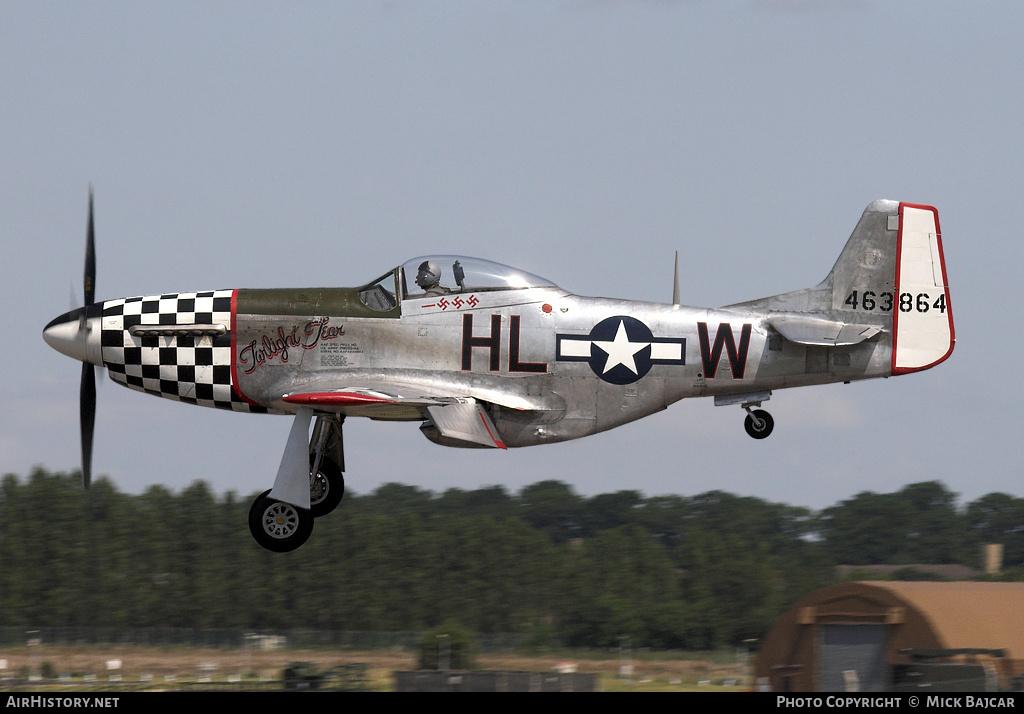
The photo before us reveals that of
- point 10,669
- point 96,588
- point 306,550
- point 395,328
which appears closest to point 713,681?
point 10,669

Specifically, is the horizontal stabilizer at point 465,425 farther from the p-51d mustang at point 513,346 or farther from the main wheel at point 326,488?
the main wheel at point 326,488

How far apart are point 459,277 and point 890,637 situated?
1089 cm

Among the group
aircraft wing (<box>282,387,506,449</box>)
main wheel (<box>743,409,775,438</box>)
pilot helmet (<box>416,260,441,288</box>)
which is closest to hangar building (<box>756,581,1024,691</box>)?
main wheel (<box>743,409,775,438</box>)

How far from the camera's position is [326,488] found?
635 inches

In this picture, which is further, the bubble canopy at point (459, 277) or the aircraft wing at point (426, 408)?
the bubble canopy at point (459, 277)

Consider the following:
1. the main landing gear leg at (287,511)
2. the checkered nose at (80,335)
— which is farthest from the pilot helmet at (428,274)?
the checkered nose at (80,335)

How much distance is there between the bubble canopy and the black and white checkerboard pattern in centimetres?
228

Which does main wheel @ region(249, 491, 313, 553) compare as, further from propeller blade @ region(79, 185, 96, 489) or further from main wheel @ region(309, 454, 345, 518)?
propeller blade @ region(79, 185, 96, 489)

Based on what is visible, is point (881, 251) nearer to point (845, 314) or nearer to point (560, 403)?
point (845, 314)

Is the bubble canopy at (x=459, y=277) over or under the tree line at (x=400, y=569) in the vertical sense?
over

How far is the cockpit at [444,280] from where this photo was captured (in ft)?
49.9

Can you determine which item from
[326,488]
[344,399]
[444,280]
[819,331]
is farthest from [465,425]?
[819,331]

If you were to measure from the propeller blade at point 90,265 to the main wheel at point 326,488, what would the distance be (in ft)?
12.2

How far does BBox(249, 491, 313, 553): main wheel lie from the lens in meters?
14.9
